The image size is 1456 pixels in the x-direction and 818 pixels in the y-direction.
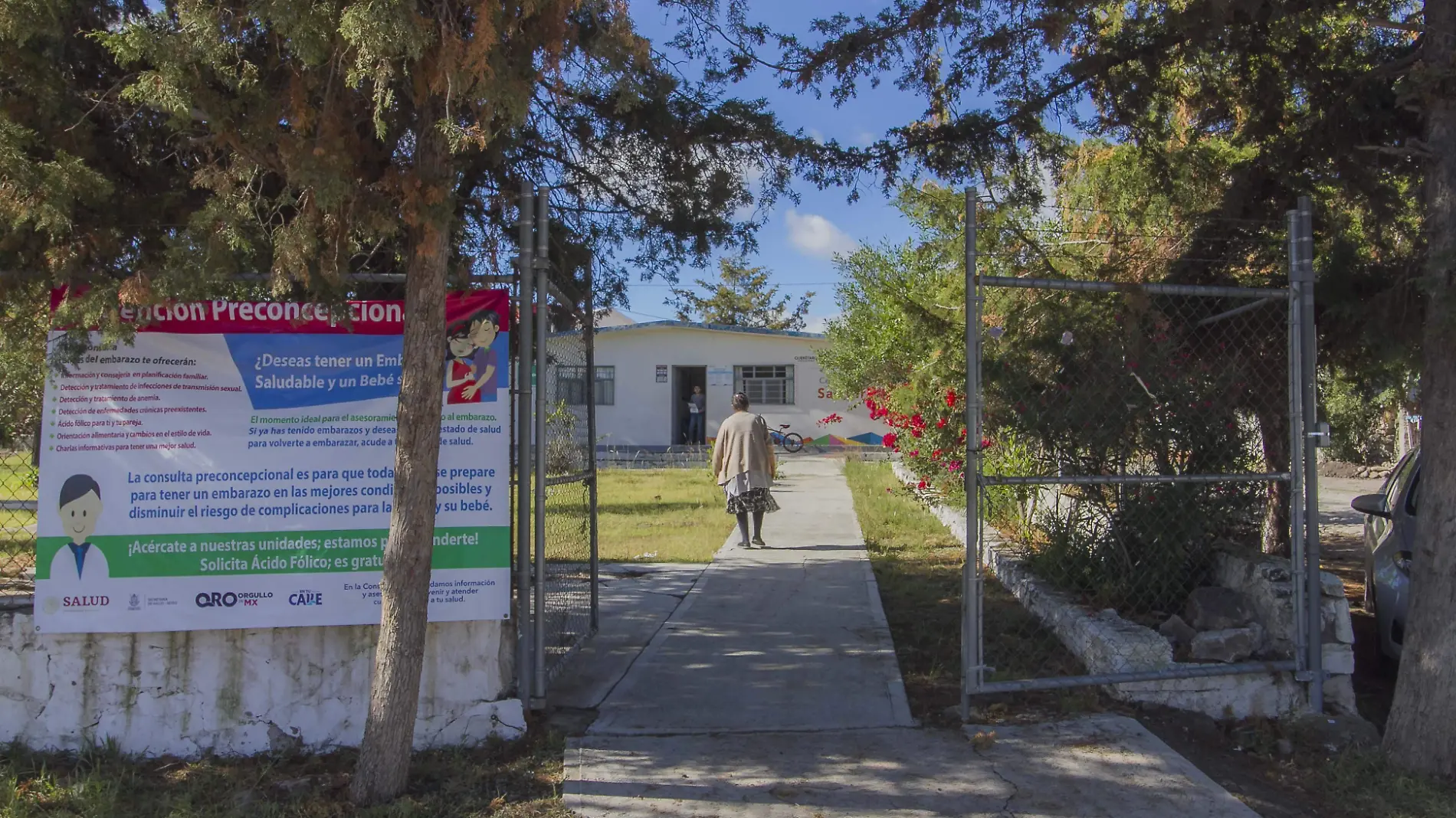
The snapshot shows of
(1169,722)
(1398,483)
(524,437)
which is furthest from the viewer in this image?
(1398,483)

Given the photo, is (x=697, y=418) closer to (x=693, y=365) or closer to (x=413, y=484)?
(x=693, y=365)

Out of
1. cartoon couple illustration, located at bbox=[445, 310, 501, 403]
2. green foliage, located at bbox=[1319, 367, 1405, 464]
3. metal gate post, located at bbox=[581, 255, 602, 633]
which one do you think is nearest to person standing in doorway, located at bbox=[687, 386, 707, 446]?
green foliage, located at bbox=[1319, 367, 1405, 464]

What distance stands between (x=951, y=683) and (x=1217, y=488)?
7.07 ft

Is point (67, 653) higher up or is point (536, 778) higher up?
point (67, 653)

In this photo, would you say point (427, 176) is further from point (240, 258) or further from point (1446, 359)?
point (1446, 359)

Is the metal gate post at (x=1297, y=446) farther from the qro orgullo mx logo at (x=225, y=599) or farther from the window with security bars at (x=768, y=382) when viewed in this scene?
the window with security bars at (x=768, y=382)

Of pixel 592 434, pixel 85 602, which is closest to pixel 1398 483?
pixel 592 434

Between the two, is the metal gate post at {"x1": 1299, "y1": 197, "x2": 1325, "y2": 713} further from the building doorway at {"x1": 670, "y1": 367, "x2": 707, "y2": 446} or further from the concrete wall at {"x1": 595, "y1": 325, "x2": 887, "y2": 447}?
the building doorway at {"x1": 670, "y1": 367, "x2": 707, "y2": 446}

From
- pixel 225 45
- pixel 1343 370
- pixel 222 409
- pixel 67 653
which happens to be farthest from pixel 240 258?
pixel 1343 370

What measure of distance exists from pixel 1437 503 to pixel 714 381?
996 inches

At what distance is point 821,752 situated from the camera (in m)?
4.53

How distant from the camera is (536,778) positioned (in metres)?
4.28

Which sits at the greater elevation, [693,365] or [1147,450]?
[693,365]

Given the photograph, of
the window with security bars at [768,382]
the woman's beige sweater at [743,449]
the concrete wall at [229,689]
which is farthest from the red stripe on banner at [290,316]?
the window with security bars at [768,382]
